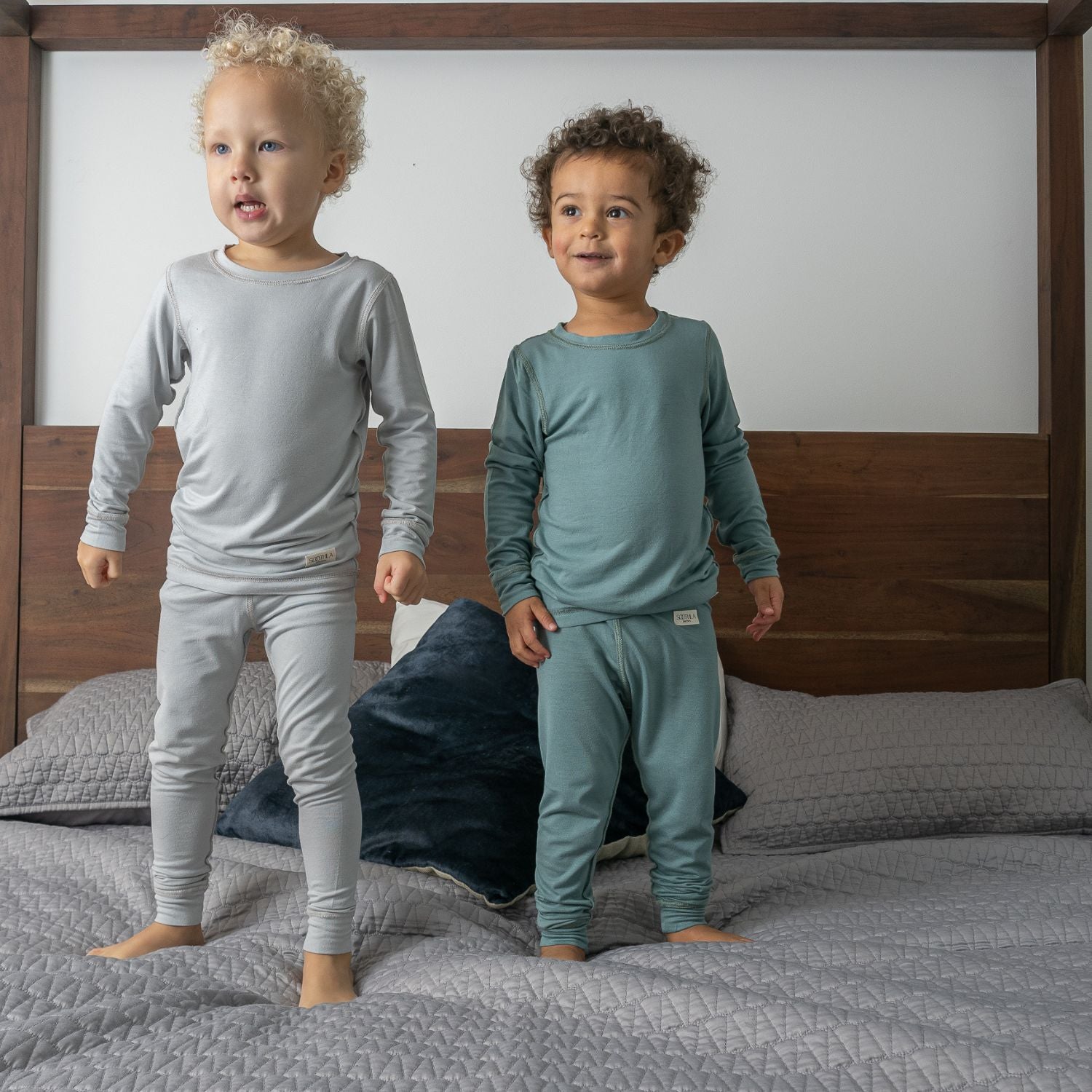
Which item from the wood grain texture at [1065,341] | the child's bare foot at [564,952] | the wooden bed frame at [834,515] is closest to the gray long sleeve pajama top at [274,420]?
the child's bare foot at [564,952]

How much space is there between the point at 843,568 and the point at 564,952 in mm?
1082

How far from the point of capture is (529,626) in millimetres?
1216

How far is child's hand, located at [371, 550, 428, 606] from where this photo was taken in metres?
1.11

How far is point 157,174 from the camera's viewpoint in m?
2.09

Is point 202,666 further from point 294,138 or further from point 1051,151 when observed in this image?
point 1051,151

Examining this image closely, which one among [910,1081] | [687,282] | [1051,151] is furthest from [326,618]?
[1051,151]

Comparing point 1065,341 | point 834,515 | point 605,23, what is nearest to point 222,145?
point 605,23

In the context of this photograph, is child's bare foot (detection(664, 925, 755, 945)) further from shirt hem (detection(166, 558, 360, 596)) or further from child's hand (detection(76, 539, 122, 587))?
child's hand (detection(76, 539, 122, 587))

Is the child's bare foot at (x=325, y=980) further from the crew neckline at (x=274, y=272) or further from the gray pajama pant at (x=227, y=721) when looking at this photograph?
the crew neckline at (x=274, y=272)

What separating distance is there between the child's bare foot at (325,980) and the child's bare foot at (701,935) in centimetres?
35

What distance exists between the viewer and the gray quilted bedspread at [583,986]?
2.44ft

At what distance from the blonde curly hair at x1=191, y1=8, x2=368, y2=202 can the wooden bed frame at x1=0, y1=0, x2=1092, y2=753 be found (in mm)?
808

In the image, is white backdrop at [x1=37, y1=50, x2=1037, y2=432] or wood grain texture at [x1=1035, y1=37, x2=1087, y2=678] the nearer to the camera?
wood grain texture at [x1=1035, y1=37, x2=1087, y2=678]

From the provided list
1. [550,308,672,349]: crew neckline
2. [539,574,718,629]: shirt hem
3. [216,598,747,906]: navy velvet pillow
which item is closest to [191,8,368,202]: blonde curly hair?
[550,308,672,349]: crew neckline
